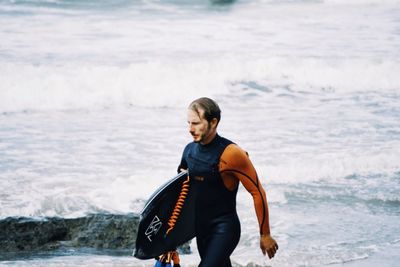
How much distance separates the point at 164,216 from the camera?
4387 mm

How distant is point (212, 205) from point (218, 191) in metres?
0.08

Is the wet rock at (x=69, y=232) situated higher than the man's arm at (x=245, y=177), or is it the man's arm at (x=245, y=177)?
the man's arm at (x=245, y=177)

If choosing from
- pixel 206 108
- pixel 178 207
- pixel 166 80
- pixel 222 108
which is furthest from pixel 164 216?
pixel 166 80

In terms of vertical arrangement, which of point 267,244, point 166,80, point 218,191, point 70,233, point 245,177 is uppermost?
point 245,177

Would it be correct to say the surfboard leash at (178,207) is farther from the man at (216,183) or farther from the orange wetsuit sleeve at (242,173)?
the orange wetsuit sleeve at (242,173)

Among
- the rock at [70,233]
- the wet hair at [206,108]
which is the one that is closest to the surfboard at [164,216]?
the wet hair at [206,108]

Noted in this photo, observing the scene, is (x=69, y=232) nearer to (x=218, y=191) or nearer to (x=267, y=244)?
(x=218, y=191)

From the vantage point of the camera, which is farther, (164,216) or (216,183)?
(164,216)

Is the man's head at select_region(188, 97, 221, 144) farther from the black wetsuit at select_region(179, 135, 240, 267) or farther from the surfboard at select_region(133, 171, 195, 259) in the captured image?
the surfboard at select_region(133, 171, 195, 259)

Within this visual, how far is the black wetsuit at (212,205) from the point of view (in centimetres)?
424

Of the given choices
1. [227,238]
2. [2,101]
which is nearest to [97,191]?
[227,238]

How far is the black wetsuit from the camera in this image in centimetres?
424

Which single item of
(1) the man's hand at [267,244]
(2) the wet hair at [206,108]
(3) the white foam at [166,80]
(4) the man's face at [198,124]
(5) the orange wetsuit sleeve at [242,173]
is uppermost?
(2) the wet hair at [206,108]

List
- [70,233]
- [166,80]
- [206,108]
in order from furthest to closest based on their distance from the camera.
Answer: [166,80] → [70,233] → [206,108]
